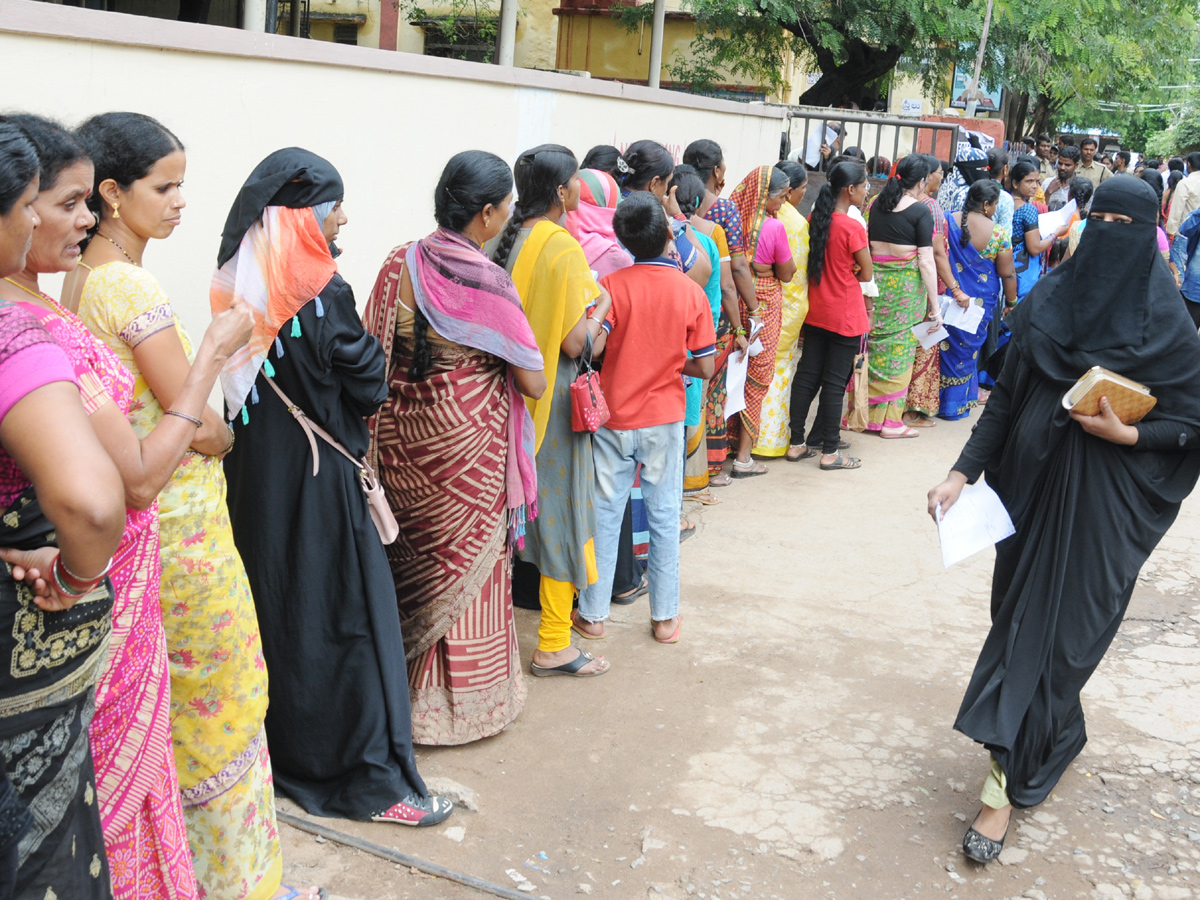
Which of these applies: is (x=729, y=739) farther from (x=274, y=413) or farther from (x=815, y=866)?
(x=274, y=413)

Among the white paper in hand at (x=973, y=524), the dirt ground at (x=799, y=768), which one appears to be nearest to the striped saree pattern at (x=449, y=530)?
the dirt ground at (x=799, y=768)

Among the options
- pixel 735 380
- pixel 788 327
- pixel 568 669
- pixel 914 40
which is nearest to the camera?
pixel 568 669

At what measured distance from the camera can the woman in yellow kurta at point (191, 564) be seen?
7.06 feet

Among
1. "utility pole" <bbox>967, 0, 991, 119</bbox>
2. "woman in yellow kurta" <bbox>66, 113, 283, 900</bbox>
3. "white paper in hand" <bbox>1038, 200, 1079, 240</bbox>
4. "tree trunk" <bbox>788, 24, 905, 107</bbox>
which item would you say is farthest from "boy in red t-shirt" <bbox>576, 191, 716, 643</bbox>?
"tree trunk" <bbox>788, 24, 905, 107</bbox>

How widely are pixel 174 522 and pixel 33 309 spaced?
2.51 feet

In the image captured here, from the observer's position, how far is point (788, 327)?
6617 mm

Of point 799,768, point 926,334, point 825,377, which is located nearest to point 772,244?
point 825,377

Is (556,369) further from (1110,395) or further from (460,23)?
(460,23)

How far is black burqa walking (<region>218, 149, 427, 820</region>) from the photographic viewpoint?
2865 mm

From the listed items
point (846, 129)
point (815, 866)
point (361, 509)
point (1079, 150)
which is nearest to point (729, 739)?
point (815, 866)

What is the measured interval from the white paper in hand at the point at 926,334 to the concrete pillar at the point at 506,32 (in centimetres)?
320

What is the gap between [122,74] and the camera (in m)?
3.15

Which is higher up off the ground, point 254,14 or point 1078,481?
point 254,14

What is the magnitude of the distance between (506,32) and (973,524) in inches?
172
